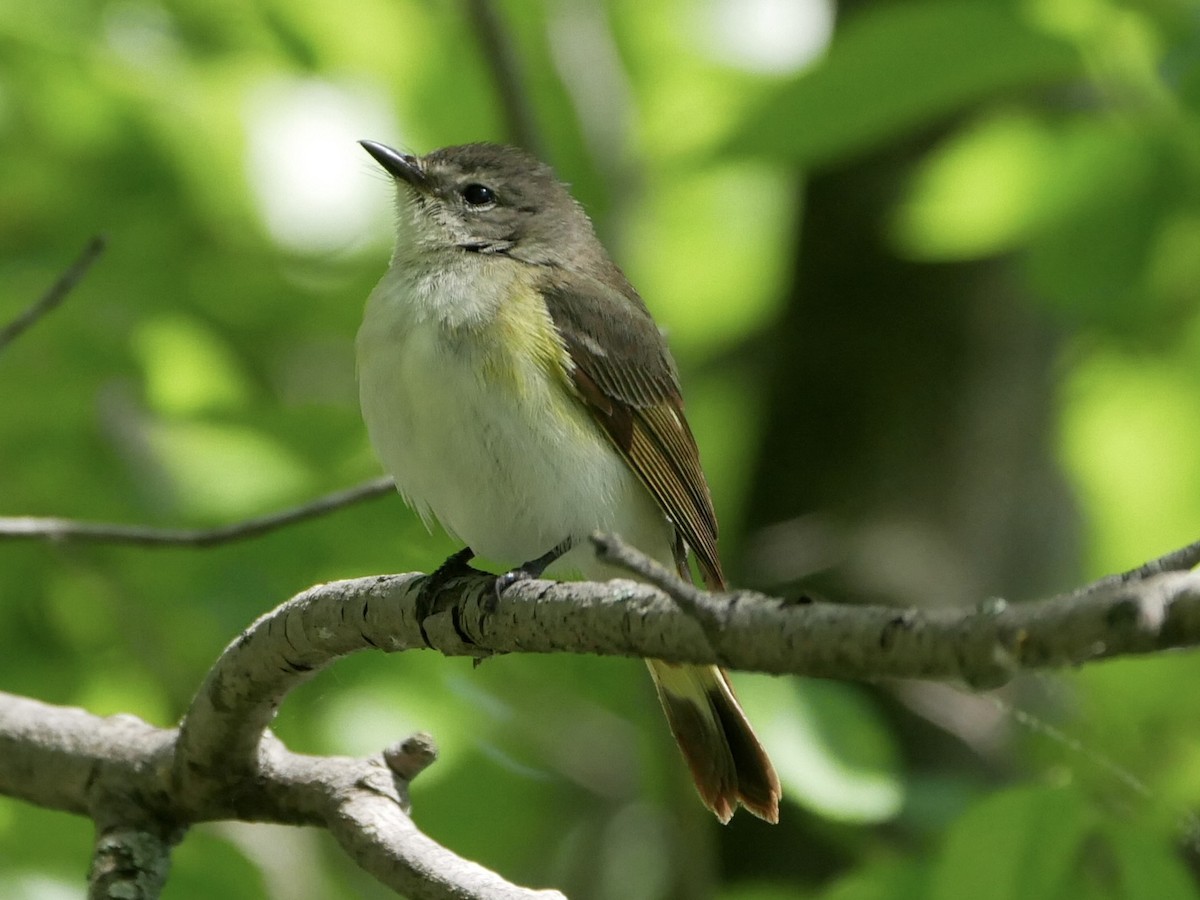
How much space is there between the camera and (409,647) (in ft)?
10.8

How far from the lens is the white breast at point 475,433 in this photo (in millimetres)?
4090

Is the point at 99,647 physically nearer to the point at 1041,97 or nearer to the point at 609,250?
the point at 609,250

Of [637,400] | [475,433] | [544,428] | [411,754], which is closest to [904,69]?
[637,400]

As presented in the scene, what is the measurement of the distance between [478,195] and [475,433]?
135 cm

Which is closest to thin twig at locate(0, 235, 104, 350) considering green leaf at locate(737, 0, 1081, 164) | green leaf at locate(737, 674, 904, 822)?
green leaf at locate(737, 0, 1081, 164)

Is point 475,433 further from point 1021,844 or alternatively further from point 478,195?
point 1021,844

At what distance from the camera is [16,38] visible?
5.13 m

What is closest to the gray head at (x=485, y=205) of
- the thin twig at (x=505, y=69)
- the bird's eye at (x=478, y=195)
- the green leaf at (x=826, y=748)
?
the bird's eye at (x=478, y=195)

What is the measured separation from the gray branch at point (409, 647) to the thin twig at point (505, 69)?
228 cm

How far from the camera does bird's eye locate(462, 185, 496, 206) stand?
16.8 feet

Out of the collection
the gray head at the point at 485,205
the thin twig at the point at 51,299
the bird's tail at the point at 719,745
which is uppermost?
the gray head at the point at 485,205

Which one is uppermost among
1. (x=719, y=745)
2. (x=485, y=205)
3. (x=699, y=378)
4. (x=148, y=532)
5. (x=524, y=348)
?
(x=699, y=378)

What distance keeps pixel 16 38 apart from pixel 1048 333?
14.3 feet

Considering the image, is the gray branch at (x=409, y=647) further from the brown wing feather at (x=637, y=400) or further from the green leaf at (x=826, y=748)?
the green leaf at (x=826, y=748)
